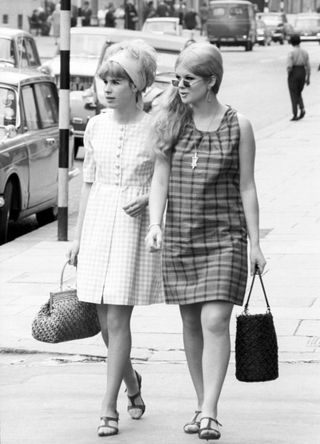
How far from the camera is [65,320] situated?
602cm

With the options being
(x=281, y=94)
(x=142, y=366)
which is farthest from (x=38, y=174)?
(x=281, y=94)

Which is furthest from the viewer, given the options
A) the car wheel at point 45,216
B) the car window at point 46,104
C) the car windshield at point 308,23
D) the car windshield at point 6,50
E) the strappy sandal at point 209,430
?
the car windshield at point 308,23

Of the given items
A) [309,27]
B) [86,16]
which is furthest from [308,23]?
[86,16]

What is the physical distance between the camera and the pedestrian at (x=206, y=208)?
18.6ft

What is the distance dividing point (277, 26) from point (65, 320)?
255ft

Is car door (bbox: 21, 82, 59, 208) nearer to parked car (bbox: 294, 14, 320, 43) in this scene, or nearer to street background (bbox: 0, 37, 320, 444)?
street background (bbox: 0, 37, 320, 444)

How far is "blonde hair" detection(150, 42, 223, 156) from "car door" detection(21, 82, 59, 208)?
7603 millimetres

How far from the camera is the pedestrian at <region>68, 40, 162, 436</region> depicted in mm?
5867

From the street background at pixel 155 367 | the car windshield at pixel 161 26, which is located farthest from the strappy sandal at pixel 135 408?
the car windshield at pixel 161 26

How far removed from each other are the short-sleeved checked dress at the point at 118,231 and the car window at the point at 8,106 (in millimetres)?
7699

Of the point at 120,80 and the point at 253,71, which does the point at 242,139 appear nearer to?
the point at 120,80

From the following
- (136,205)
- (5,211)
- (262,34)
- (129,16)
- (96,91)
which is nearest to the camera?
(136,205)

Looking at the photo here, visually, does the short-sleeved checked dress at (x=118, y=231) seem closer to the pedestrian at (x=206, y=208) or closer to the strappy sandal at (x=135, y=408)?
the pedestrian at (x=206, y=208)

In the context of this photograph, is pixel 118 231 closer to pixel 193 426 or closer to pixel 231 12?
pixel 193 426
